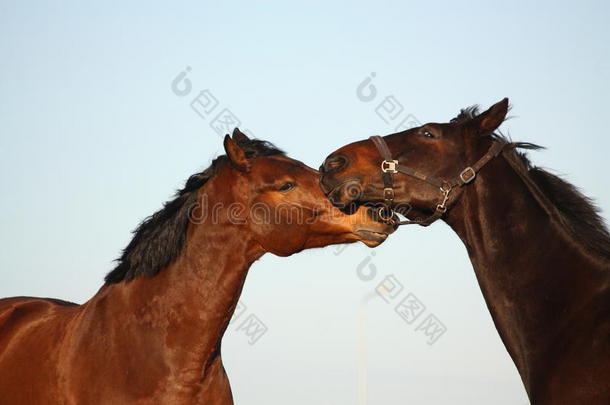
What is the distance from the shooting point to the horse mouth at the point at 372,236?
24.8 feet

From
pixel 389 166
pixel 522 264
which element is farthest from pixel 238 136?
pixel 522 264

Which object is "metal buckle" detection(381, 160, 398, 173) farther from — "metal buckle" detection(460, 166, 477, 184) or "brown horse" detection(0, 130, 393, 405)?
"brown horse" detection(0, 130, 393, 405)

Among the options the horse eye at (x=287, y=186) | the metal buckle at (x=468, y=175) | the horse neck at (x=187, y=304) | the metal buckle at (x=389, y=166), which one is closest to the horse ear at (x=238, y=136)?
the horse eye at (x=287, y=186)

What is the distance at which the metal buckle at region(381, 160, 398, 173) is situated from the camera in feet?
21.9

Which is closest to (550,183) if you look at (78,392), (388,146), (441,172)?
(441,172)

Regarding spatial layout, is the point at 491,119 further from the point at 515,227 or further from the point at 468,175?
the point at 515,227

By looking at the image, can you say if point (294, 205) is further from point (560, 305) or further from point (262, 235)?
point (560, 305)

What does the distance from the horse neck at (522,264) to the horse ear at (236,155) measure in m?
2.05

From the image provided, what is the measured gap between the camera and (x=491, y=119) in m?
6.52

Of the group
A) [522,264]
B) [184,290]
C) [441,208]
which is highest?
[184,290]

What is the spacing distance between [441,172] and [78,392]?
3.61 metres

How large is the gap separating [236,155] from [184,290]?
1314 millimetres

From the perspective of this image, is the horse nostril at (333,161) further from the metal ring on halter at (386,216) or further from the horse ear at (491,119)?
the horse ear at (491,119)

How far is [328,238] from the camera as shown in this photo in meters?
7.82
